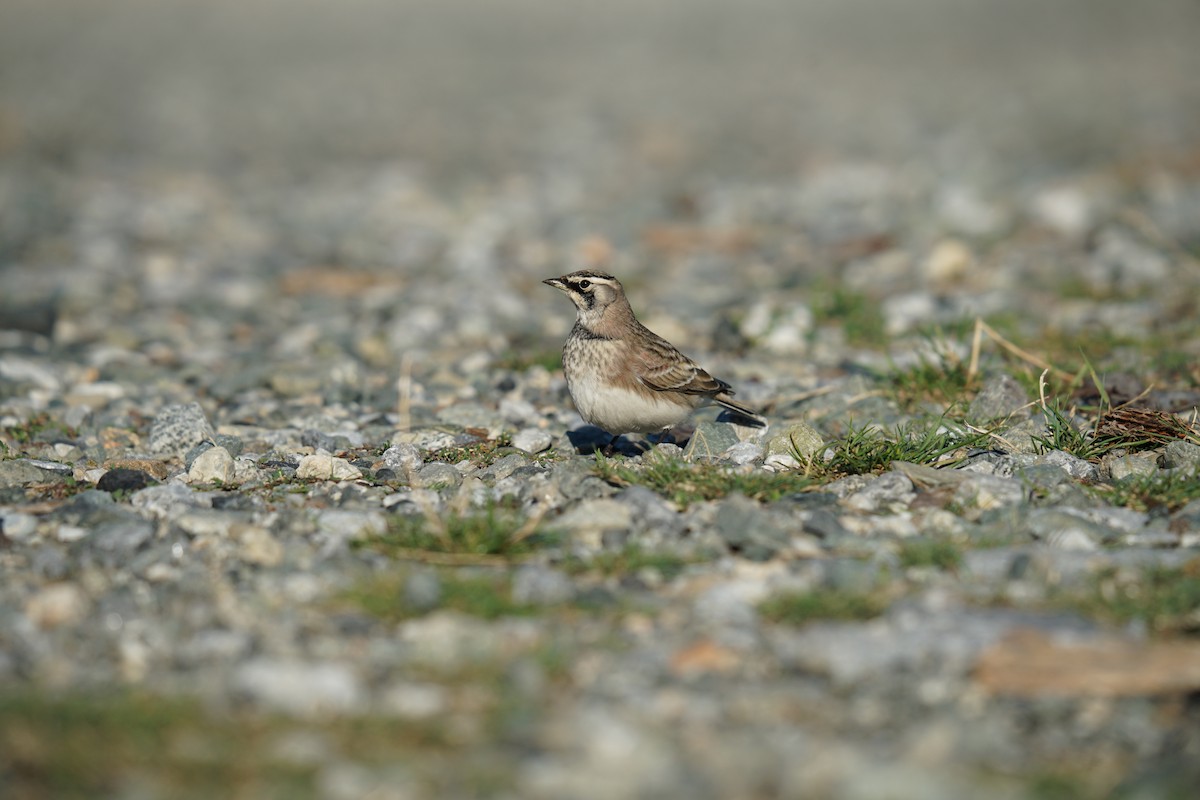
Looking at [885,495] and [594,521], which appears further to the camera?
[885,495]

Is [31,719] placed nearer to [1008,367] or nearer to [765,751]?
[765,751]

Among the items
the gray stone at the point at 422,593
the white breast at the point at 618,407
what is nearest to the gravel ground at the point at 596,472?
the gray stone at the point at 422,593

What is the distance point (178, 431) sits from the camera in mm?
7211

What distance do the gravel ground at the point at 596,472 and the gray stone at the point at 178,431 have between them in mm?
24

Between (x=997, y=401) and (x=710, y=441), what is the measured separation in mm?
1860

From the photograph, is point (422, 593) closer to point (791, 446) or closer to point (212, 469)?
point (212, 469)

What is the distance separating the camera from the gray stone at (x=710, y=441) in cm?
694

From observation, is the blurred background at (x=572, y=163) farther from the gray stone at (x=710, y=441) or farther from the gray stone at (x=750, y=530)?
the gray stone at (x=750, y=530)

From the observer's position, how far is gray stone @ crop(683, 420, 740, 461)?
6.94m

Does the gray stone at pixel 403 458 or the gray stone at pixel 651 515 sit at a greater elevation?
the gray stone at pixel 651 515

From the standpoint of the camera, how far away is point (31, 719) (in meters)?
3.91

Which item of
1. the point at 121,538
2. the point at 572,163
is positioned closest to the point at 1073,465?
the point at 121,538

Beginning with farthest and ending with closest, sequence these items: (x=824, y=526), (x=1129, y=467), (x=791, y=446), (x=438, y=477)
→ (x=791, y=446)
(x=438, y=477)
(x=1129, y=467)
(x=824, y=526)

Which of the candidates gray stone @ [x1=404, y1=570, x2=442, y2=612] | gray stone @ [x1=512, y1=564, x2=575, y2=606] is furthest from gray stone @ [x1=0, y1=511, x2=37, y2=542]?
gray stone @ [x1=512, y1=564, x2=575, y2=606]
